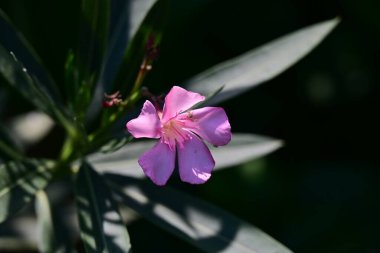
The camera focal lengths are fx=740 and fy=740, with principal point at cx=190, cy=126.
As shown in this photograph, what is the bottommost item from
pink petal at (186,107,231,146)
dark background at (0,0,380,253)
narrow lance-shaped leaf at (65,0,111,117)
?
dark background at (0,0,380,253)

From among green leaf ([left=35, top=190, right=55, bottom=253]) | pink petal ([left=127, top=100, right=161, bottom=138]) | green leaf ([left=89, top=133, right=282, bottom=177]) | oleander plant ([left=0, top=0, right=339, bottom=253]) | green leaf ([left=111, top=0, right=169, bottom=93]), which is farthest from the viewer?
green leaf ([left=89, top=133, right=282, bottom=177])

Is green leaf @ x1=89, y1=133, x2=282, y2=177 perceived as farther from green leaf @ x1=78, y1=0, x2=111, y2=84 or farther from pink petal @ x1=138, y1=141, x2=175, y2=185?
pink petal @ x1=138, y1=141, x2=175, y2=185

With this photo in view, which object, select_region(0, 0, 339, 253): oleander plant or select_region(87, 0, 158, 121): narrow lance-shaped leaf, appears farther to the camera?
select_region(87, 0, 158, 121): narrow lance-shaped leaf

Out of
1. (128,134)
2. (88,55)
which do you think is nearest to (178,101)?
(128,134)

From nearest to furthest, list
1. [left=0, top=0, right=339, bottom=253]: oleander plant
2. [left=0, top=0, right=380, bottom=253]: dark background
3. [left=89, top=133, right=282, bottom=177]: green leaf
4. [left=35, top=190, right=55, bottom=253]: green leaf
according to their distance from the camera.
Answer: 1. [left=0, top=0, right=339, bottom=253]: oleander plant
2. [left=35, top=190, right=55, bottom=253]: green leaf
3. [left=89, top=133, right=282, bottom=177]: green leaf
4. [left=0, top=0, right=380, bottom=253]: dark background

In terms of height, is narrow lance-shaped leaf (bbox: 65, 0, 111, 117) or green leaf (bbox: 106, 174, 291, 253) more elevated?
narrow lance-shaped leaf (bbox: 65, 0, 111, 117)

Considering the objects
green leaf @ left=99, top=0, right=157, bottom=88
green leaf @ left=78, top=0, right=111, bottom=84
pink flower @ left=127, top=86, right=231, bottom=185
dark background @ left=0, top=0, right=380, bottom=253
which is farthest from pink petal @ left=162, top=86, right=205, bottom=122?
dark background @ left=0, top=0, right=380, bottom=253

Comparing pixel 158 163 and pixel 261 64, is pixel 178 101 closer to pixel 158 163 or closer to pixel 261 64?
pixel 158 163

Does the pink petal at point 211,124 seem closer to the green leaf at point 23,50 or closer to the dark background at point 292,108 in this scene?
the green leaf at point 23,50
